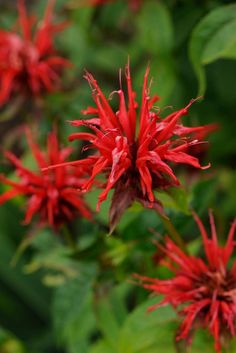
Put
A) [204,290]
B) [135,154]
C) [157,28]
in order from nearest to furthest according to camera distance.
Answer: [135,154] < [204,290] < [157,28]

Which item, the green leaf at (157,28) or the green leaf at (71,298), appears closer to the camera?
the green leaf at (71,298)

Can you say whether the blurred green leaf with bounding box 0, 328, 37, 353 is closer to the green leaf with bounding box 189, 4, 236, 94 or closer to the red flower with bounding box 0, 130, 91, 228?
the red flower with bounding box 0, 130, 91, 228

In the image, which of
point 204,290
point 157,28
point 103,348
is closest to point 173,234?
point 204,290

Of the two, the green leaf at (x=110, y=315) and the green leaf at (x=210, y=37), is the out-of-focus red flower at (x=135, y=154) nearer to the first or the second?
the green leaf at (x=210, y=37)

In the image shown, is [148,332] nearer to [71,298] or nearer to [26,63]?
[71,298]

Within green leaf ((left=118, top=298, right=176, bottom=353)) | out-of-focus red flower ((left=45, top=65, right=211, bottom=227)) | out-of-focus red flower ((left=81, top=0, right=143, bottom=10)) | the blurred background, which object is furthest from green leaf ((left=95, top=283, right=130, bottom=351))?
out-of-focus red flower ((left=81, top=0, right=143, bottom=10))

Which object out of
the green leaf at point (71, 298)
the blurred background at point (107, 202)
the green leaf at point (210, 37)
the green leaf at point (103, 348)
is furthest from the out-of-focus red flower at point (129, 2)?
the green leaf at point (103, 348)
